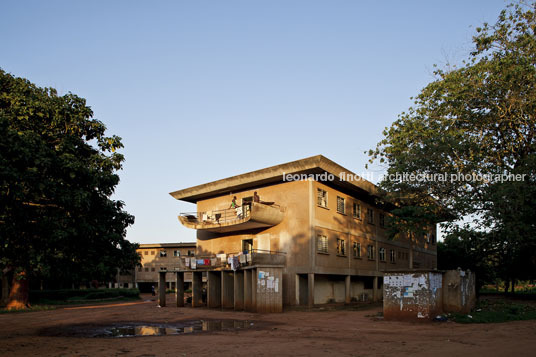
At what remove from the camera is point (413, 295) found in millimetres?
19672

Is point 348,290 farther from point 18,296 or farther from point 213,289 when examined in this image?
point 18,296

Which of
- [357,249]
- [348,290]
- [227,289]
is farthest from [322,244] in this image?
[227,289]

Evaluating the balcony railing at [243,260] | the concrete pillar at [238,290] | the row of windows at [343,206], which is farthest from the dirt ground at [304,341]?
the row of windows at [343,206]

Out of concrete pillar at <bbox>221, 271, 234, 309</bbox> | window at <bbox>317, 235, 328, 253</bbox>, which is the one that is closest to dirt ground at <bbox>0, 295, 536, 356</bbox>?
window at <bbox>317, 235, 328, 253</bbox>

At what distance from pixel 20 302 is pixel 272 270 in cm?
1882

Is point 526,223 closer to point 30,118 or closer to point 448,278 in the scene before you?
point 448,278

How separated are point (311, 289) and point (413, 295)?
11.2 metres

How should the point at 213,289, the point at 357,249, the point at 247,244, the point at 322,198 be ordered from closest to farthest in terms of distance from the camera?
the point at 322,198, the point at 213,289, the point at 247,244, the point at 357,249

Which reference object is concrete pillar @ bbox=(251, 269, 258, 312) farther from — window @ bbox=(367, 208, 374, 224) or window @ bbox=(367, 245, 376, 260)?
window @ bbox=(367, 208, 374, 224)

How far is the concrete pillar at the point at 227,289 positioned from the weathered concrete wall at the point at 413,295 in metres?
14.9

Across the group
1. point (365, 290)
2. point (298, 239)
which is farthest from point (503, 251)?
point (365, 290)

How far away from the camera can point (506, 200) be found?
77.5 feet

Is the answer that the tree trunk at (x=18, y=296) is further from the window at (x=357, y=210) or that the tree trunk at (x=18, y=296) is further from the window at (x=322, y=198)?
the window at (x=357, y=210)

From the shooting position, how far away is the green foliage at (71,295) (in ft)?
158
